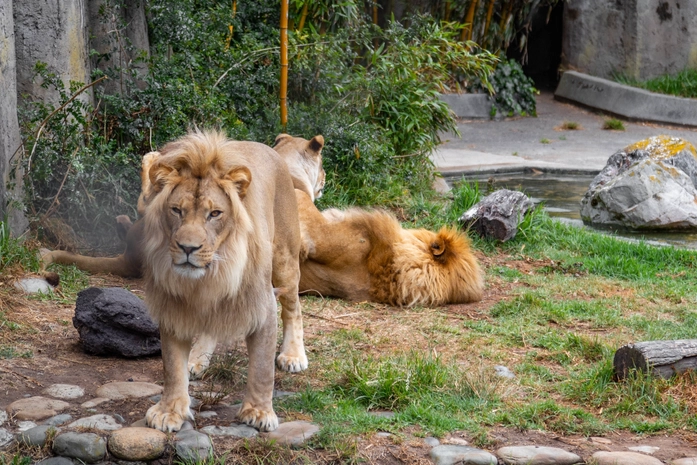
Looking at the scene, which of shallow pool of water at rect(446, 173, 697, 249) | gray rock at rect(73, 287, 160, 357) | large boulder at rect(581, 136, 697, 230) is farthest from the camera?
large boulder at rect(581, 136, 697, 230)

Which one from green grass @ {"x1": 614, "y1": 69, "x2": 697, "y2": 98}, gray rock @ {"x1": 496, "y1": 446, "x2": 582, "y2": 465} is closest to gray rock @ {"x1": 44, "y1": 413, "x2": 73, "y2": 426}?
gray rock @ {"x1": 496, "y1": 446, "x2": 582, "y2": 465}

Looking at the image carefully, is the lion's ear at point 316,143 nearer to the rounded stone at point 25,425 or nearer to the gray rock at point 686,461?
the rounded stone at point 25,425

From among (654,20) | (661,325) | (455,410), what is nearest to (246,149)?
(455,410)

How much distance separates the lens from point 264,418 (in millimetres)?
3887

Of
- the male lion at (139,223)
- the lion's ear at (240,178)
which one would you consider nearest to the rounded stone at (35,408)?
the lion's ear at (240,178)

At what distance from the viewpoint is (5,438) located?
373cm

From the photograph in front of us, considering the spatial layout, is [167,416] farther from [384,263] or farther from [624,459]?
[384,263]

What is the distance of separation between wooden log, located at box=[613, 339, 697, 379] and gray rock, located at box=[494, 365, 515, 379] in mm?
553

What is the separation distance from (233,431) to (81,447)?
2.08 feet

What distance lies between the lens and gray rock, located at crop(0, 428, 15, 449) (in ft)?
12.2

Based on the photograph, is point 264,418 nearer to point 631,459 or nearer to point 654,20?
point 631,459

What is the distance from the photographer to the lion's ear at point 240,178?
369 centimetres

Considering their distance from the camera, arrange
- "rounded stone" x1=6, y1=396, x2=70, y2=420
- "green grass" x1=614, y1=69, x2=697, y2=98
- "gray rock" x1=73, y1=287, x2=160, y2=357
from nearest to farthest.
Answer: "rounded stone" x1=6, y1=396, x2=70, y2=420 → "gray rock" x1=73, y1=287, x2=160, y2=357 → "green grass" x1=614, y1=69, x2=697, y2=98

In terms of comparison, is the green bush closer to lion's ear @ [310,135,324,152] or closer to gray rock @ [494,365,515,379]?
lion's ear @ [310,135,324,152]
